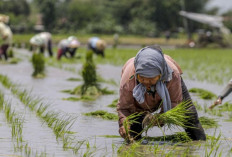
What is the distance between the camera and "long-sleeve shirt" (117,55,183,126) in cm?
571

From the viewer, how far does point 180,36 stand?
2763 inches

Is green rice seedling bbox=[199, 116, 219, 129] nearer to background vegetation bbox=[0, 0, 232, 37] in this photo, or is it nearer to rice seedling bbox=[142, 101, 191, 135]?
rice seedling bbox=[142, 101, 191, 135]

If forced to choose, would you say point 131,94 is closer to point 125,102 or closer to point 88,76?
point 125,102

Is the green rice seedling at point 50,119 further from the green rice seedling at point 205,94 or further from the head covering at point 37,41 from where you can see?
the head covering at point 37,41

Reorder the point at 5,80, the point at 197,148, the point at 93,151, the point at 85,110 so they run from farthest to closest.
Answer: the point at 5,80
the point at 85,110
the point at 197,148
the point at 93,151

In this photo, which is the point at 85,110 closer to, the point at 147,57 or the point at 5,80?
the point at 147,57

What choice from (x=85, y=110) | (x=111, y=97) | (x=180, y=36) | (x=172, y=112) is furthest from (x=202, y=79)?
(x=180, y=36)

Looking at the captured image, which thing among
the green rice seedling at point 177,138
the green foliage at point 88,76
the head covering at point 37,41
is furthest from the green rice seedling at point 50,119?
the head covering at point 37,41

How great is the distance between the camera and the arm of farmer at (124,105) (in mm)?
5730

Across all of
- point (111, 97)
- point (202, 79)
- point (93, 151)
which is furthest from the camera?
point (202, 79)

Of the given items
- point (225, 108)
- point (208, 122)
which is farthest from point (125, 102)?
point (225, 108)

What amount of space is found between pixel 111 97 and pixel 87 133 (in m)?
4.07

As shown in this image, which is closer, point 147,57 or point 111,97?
point 147,57

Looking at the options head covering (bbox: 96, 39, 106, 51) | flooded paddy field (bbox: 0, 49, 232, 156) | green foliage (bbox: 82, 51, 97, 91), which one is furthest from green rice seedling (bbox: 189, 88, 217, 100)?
head covering (bbox: 96, 39, 106, 51)
